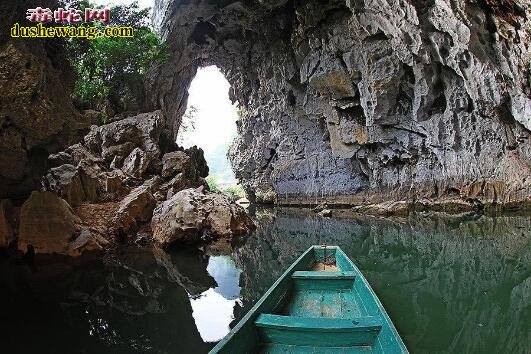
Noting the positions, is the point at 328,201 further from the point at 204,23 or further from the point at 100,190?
the point at 100,190

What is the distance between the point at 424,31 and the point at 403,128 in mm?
5549

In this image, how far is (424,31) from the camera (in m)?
12.1

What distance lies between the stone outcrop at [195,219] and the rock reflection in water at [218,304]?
86.3 inches

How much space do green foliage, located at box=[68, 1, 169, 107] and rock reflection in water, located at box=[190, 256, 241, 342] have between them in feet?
32.3

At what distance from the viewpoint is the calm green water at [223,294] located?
3.17m

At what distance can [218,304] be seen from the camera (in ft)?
14.3

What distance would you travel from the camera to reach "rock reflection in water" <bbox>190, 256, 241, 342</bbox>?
138 inches

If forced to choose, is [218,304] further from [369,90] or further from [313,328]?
[369,90]

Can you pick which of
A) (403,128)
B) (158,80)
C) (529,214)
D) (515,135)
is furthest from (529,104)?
(158,80)

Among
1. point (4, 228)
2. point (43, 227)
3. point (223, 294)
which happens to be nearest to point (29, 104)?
point (43, 227)

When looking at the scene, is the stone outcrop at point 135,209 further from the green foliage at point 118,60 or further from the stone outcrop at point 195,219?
the green foliage at point 118,60

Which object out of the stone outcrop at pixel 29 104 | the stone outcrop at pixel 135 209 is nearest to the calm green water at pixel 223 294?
the stone outcrop at pixel 135 209

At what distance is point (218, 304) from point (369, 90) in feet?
44.9

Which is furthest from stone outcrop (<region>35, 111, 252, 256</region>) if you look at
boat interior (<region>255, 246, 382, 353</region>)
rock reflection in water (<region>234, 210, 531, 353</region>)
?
boat interior (<region>255, 246, 382, 353</region>)
